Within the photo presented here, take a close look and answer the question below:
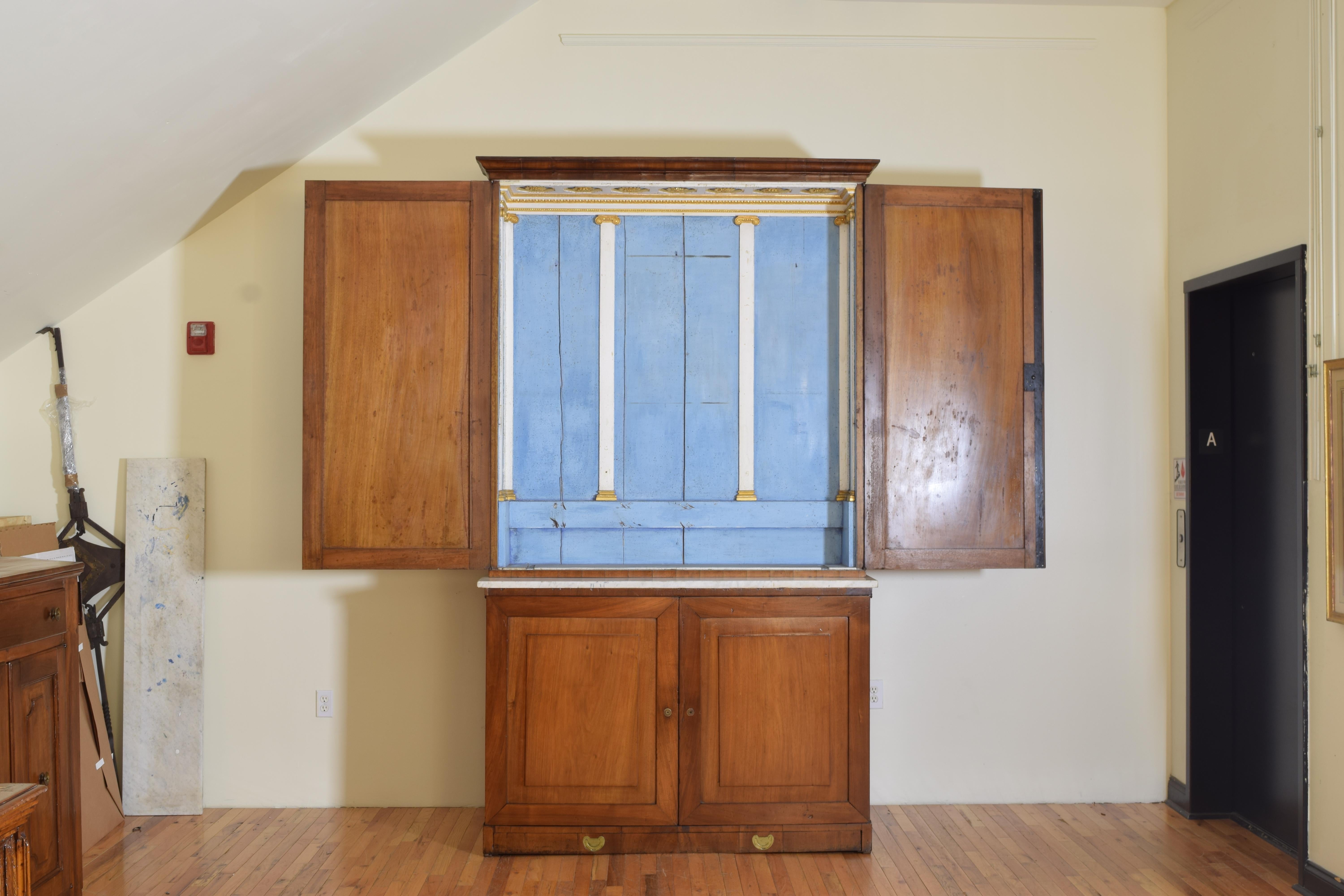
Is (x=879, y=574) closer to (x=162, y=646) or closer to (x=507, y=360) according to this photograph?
(x=507, y=360)

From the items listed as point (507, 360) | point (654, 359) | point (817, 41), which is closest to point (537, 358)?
point (507, 360)

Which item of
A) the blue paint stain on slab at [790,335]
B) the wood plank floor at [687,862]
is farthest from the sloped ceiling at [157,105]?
the wood plank floor at [687,862]

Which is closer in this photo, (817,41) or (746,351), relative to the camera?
(746,351)

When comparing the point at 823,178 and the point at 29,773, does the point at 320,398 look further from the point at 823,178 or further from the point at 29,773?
the point at 823,178

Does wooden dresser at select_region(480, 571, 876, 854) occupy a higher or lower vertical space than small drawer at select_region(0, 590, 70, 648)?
lower

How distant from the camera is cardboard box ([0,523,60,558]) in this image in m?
3.03

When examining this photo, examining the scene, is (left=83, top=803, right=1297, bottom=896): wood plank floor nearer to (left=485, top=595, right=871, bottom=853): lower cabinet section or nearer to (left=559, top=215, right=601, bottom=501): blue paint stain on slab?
(left=485, top=595, right=871, bottom=853): lower cabinet section

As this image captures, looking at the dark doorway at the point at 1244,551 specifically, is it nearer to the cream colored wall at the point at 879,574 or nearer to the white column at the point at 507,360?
the cream colored wall at the point at 879,574

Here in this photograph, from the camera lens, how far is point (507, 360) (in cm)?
316

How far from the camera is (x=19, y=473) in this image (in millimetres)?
3328

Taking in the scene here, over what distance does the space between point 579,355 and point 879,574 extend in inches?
61.5

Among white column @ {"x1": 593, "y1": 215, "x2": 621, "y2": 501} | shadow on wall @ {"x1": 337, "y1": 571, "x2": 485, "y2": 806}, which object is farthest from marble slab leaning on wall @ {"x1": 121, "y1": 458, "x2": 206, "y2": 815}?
white column @ {"x1": 593, "y1": 215, "x2": 621, "y2": 501}

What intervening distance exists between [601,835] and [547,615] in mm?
810

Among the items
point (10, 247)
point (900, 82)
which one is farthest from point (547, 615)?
point (900, 82)
